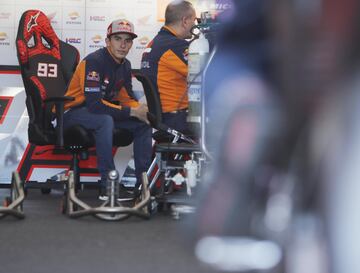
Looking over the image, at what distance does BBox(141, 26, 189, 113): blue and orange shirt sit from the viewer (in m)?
4.84

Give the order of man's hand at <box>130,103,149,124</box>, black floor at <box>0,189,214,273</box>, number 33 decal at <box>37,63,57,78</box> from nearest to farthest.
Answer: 1. black floor at <box>0,189,214,273</box>
2. man's hand at <box>130,103,149,124</box>
3. number 33 decal at <box>37,63,57,78</box>

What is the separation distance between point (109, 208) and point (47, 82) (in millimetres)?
1795

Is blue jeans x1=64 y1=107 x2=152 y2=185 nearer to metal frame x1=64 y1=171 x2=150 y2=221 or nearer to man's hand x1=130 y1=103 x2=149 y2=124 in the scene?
man's hand x1=130 y1=103 x2=149 y2=124

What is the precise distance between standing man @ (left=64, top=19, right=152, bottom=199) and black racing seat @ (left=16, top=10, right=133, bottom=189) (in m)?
0.10

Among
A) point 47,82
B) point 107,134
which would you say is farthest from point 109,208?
point 47,82

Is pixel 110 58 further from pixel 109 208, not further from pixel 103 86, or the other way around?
pixel 109 208

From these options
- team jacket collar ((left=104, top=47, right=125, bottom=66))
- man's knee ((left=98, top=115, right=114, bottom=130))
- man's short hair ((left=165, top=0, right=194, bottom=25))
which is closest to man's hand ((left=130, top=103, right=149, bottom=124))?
man's knee ((left=98, top=115, right=114, bottom=130))

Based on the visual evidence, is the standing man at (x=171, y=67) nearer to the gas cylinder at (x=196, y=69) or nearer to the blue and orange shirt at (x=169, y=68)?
the blue and orange shirt at (x=169, y=68)

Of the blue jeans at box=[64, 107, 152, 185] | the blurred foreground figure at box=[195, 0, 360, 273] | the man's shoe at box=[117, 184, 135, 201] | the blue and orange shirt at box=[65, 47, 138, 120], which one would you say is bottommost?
the man's shoe at box=[117, 184, 135, 201]

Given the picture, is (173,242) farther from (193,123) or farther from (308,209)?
(308,209)

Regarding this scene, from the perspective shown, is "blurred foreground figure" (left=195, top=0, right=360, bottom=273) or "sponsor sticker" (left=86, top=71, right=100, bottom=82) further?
"sponsor sticker" (left=86, top=71, right=100, bottom=82)

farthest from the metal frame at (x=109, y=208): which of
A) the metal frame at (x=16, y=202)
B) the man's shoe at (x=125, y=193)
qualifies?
the man's shoe at (x=125, y=193)

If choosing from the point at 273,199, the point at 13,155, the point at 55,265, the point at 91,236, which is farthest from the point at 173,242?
the point at 13,155

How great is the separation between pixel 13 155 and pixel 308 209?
5.36 m
